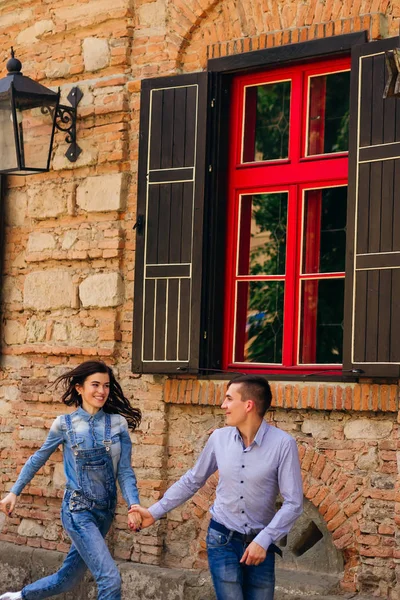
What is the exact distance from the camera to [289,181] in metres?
8.45

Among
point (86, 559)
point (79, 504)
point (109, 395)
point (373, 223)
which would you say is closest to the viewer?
point (86, 559)

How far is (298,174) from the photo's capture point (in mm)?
8422

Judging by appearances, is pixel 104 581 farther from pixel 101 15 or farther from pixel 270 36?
pixel 101 15

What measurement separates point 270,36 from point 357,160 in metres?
1.25

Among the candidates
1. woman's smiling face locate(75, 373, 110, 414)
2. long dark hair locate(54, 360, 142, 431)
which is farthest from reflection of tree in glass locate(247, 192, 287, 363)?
woman's smiling face locate(75, 373, 110, 414)

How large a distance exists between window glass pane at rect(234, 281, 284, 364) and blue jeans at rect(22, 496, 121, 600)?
1968mm

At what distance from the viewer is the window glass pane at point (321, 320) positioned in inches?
327

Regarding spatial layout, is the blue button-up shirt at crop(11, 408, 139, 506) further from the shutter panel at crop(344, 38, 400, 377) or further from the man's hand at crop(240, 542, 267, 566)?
the shutter panel at crop(344, 38, 400, 377)

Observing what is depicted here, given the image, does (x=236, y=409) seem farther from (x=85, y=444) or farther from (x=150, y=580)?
(x=150, y=580)

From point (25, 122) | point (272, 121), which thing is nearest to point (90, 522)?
point (272, 121)

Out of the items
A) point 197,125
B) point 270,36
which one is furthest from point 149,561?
point 270,36

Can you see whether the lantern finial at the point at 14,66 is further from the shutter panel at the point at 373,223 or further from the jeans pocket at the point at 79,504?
the jeans pocket at the point at 79,504

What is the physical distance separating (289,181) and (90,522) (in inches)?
114

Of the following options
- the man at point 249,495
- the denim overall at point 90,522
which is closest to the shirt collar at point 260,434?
the man at point 249,495
